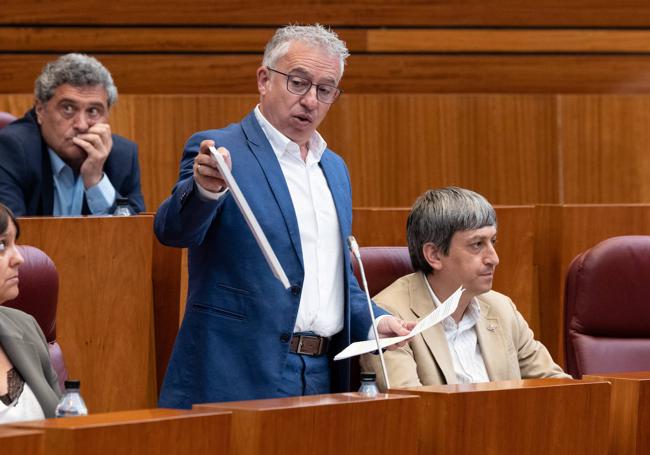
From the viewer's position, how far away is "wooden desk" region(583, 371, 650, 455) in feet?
3.71

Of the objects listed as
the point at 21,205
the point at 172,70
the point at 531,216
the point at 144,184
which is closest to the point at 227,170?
the point at 21,205

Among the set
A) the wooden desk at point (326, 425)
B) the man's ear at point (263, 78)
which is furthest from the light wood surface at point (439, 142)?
the wooden desk at point (326, 425)

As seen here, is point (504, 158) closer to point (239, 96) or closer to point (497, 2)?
point (497, 2)

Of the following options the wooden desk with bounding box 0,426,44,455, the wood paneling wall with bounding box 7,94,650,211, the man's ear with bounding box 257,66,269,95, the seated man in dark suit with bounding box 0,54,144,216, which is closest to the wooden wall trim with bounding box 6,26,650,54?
the wood paneling wall with bounding box 7,94,650,211

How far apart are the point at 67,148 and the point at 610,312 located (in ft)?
2.52

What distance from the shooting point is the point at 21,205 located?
1.62 m

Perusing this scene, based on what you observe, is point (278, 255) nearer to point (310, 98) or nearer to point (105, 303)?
point (310, 98)

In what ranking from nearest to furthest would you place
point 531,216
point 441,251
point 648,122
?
point 441,251 → point 531,216 → point 648,122

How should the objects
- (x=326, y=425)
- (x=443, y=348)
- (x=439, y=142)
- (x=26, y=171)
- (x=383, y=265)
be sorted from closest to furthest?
1. (x=326, y=425)
2. (x=443, y=348)
3. (x=383, y=265)
4. (x=26, y=171)
5. (x=439, y=142)

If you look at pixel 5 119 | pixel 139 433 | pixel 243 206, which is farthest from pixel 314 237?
pixel 5 119

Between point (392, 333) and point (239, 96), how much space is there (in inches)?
40.1

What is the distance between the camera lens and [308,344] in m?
1.23

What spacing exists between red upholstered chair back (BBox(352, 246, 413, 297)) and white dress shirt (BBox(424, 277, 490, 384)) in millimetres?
62

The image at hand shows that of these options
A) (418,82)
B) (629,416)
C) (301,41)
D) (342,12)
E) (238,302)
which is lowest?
(629,416)
